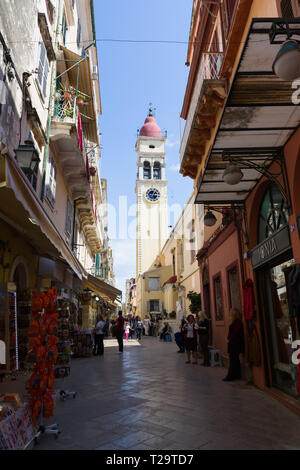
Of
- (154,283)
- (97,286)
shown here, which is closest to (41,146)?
(97,286)

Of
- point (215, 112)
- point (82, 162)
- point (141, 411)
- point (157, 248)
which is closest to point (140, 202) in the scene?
point (157, 248)

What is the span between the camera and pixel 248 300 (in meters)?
7.12

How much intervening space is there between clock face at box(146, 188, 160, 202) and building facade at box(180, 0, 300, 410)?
36.6 m

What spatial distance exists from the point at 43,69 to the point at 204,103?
16.9 ft

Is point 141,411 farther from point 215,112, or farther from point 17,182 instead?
point 215,112

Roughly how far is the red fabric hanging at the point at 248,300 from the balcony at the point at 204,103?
4.43 meters

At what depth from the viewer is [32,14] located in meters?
8.15

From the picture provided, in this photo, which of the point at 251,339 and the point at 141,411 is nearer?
the point at 141,411

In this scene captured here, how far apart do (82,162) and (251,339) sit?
28.8ft

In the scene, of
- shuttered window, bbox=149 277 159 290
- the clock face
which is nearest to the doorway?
shuttered window, bbox=149 277 159 290

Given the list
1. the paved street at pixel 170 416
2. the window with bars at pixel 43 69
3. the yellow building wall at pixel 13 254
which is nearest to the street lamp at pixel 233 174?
the paved street at pixel 170 416

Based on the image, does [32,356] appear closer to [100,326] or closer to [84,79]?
[100,326]

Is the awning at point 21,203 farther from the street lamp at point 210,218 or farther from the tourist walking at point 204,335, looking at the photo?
the tourist walking at point 204,335

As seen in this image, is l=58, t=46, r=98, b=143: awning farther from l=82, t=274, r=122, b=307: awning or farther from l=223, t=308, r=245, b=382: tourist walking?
l=223, t=308, r=245, b=382: tourist walking
